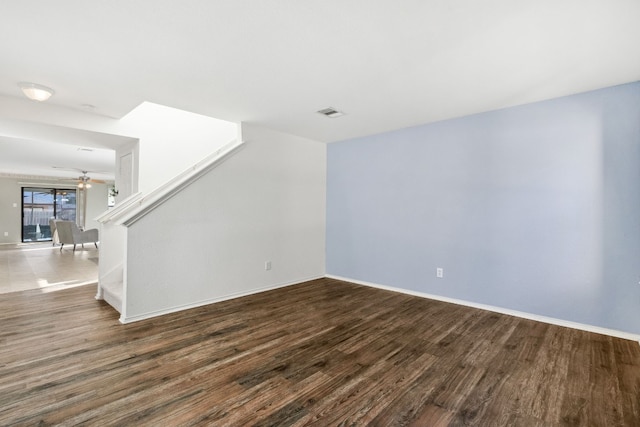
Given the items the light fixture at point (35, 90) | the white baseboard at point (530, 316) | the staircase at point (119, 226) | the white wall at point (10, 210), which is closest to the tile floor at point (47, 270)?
the staircase at point (119, 226)

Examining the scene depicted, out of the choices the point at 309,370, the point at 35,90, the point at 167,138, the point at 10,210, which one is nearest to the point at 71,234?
the point at 10,210

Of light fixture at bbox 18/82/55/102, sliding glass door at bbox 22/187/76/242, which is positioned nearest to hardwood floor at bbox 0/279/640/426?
light fixture at bbox 18/82/55/102

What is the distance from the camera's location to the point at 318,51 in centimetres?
224

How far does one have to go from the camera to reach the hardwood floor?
1.71 m

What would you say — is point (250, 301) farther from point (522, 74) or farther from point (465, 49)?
point (522, 74)

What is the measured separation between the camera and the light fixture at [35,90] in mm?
2799

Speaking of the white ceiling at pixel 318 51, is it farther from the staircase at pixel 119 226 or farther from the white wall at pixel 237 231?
the white wall at pixel 237 231

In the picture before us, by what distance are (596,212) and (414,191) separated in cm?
189

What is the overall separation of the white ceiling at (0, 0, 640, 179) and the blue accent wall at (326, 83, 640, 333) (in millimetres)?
348

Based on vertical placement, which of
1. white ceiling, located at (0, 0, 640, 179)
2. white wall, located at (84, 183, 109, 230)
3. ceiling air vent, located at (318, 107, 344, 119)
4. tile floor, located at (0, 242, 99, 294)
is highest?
ceiling air vent, located at (318, 107, 344, 119)

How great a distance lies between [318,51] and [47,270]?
6.57m

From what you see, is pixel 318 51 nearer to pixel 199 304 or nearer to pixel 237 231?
pixel 237 231

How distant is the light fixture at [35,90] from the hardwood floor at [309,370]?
223cm

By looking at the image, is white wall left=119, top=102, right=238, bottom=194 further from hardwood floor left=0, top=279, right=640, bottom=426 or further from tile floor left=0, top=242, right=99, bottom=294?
tile floor left=0, top=242, right=99, bottom=294
